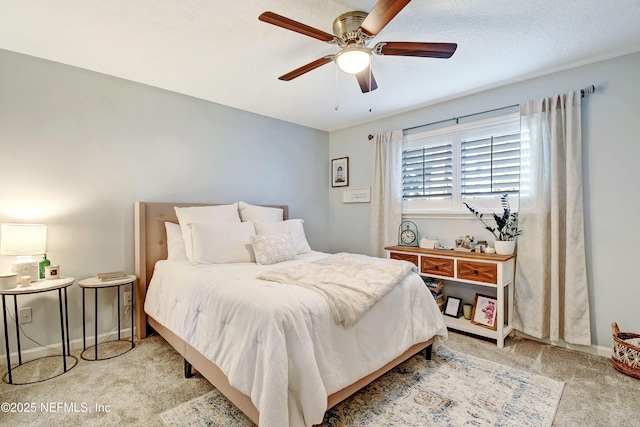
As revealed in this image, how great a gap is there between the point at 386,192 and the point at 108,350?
3208mm

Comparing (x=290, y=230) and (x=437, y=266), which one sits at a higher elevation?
(x=290, y=230)

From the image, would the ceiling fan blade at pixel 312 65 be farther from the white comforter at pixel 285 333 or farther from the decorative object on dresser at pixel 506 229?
the decorative object on dresser at pixel 506 229

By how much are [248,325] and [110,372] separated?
1.46 metres

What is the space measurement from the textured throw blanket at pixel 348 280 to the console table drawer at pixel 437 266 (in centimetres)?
75

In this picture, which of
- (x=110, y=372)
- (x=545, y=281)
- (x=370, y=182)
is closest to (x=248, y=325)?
(x=110, y=372)

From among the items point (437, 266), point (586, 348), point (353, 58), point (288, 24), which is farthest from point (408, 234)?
point (288, 24)

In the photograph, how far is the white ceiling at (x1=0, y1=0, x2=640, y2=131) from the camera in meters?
1.84

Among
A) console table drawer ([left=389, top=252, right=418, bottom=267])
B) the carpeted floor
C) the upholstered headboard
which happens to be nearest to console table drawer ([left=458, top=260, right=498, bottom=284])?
console table drawer ([left=389, top=252, right=418, bottom=267])

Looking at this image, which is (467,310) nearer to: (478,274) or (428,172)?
(478,274)

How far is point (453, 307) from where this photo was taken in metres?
3.17

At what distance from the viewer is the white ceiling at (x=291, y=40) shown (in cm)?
184

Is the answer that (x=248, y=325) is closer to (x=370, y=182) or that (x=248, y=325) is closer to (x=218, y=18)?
(x=218, y=18)

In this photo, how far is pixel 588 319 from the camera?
2.46m

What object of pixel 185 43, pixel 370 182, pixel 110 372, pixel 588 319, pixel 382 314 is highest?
pixel 185 43
